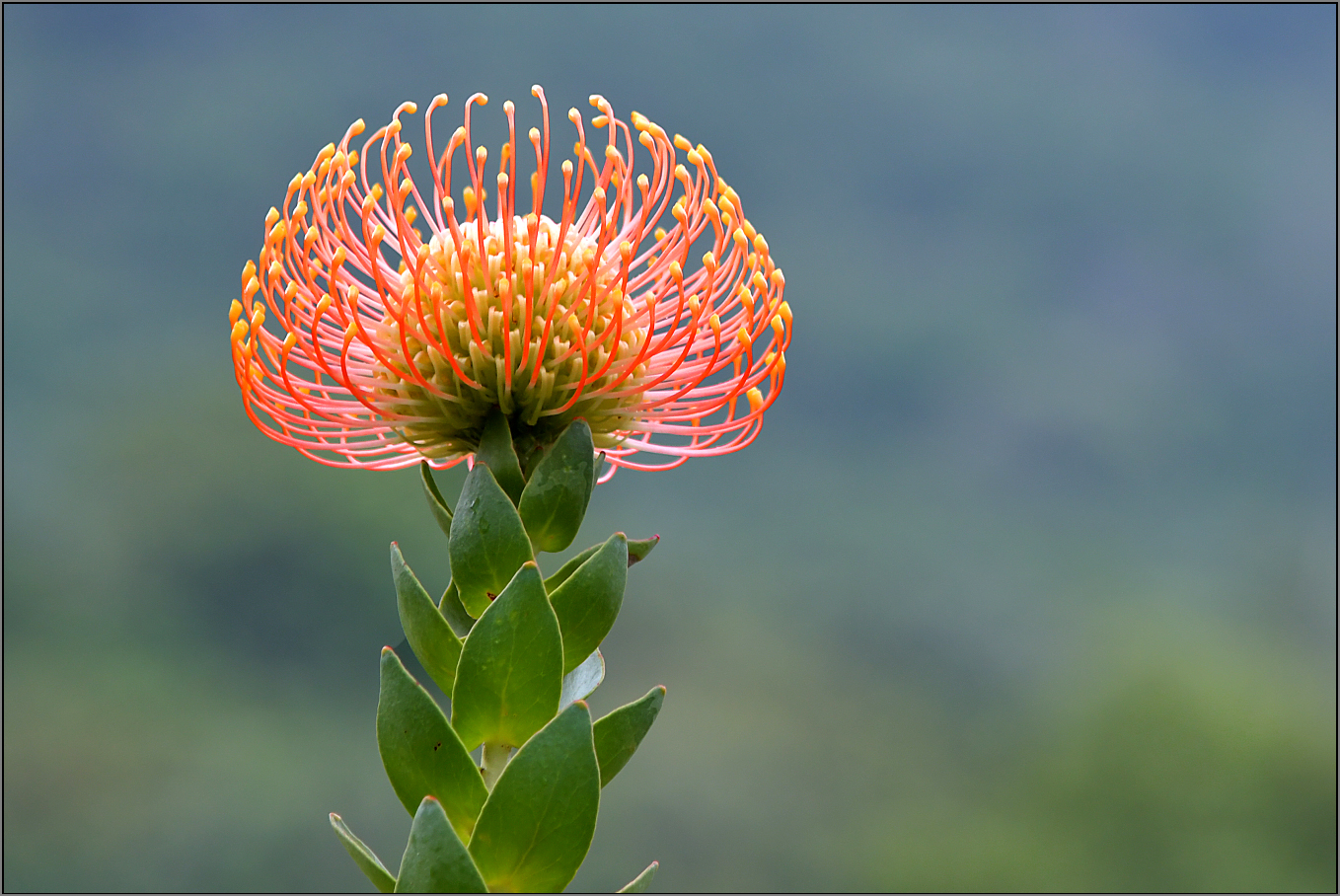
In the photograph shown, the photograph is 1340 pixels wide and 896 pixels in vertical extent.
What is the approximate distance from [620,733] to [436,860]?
30 centimetres

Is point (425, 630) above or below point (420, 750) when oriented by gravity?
above

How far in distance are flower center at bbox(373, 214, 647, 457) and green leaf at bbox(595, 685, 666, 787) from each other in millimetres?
405

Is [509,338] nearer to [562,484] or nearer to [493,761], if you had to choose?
[562,484]

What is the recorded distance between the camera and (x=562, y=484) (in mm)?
1544

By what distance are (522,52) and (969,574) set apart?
22.5m

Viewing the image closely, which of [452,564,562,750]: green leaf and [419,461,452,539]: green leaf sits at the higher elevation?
[419,461,452,539]: green leaf

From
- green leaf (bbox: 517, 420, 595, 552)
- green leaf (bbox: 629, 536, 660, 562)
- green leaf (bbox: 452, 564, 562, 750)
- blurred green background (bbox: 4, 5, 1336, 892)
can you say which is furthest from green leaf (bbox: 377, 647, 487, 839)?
blurred green background (bbox: 4, 5, 1336, 892)

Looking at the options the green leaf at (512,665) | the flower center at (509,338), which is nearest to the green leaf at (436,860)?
the green leaf at (512,665)

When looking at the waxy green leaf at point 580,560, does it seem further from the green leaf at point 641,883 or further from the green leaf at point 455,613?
the green leaf at point 641,883

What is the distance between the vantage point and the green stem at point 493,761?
149 centimetres

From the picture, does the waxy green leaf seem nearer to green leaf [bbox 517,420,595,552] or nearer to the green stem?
green leaf [bbox 517,420,595,552]

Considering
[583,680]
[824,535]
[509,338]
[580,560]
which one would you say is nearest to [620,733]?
[583,680]

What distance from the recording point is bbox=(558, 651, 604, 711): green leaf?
5.11 feet

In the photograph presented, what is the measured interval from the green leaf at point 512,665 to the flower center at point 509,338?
0.96 ft
